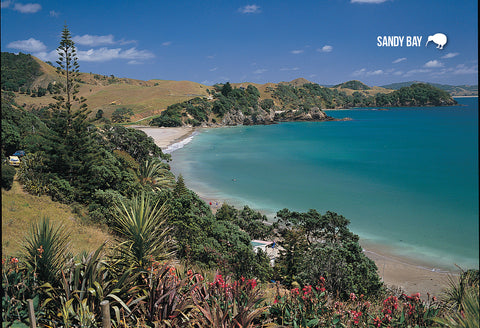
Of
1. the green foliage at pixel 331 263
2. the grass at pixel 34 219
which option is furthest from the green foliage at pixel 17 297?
the green foliage at pixel 331 263

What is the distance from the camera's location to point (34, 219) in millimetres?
11102

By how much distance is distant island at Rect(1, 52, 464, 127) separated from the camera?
80.9 meters

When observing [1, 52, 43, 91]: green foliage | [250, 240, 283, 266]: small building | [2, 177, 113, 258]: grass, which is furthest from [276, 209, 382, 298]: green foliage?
[1, 52, 43, 91]: green foliage

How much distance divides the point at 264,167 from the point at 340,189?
11.2 metres

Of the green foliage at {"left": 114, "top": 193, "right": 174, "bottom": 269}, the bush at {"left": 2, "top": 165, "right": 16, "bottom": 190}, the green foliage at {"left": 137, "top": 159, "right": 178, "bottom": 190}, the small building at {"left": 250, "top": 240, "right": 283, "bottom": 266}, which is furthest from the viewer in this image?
the green foliage at {"left": 137, "top": 159, "right": 178, "bottom": 190}

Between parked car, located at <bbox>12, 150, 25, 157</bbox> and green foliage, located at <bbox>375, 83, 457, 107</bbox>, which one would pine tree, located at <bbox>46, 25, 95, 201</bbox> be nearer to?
parked car, located at <bbox>12, 150, 25, 157</bbox>

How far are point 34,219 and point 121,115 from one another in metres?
74.2

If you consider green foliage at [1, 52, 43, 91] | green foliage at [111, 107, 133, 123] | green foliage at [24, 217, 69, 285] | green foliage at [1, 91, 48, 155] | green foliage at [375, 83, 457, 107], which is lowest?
green foliage at [24, 217, 69, 285]

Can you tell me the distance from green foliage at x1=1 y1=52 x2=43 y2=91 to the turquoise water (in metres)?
64.4

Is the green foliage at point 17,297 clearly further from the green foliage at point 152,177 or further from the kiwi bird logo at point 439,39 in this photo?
the green foliage at point 152,177

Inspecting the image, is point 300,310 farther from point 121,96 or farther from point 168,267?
→ point 121,96

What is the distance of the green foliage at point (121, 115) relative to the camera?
7861 cm

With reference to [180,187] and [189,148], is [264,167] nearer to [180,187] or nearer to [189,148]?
[189,148]

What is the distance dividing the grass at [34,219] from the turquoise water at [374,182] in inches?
366
